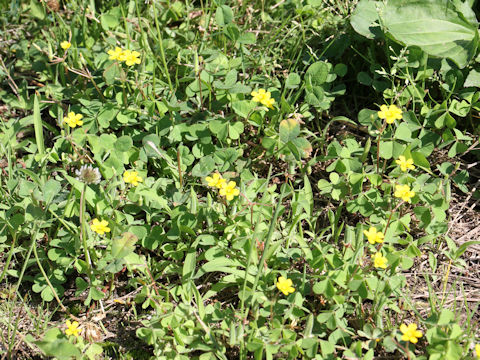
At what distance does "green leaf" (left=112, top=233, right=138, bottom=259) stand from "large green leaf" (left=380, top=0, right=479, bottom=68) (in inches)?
79.9

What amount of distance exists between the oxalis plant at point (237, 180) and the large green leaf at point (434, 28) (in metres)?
0.01

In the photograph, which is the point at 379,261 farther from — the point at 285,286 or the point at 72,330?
the point at 72,330

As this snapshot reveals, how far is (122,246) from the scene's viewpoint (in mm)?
2678

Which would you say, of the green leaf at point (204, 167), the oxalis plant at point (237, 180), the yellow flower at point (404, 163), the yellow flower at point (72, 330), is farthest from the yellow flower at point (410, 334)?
the yellow flower at point (72, 330)

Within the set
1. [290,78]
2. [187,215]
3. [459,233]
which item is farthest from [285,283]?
[290,78]

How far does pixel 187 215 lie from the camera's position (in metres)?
2.92

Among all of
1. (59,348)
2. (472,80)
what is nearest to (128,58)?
(59,348)

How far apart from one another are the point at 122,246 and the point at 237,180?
84 cm

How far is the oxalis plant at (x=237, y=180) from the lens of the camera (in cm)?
263

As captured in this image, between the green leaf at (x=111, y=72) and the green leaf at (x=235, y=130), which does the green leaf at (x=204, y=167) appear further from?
the green leaf at (x=111, y=72)

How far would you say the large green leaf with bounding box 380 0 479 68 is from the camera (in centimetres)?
338

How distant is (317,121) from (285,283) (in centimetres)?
132

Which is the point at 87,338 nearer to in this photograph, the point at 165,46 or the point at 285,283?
the point at 285,283

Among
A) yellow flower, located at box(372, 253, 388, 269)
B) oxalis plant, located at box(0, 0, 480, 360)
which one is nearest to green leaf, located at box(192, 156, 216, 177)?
oxalis plant, located at box(0, 0, 480, 360)
